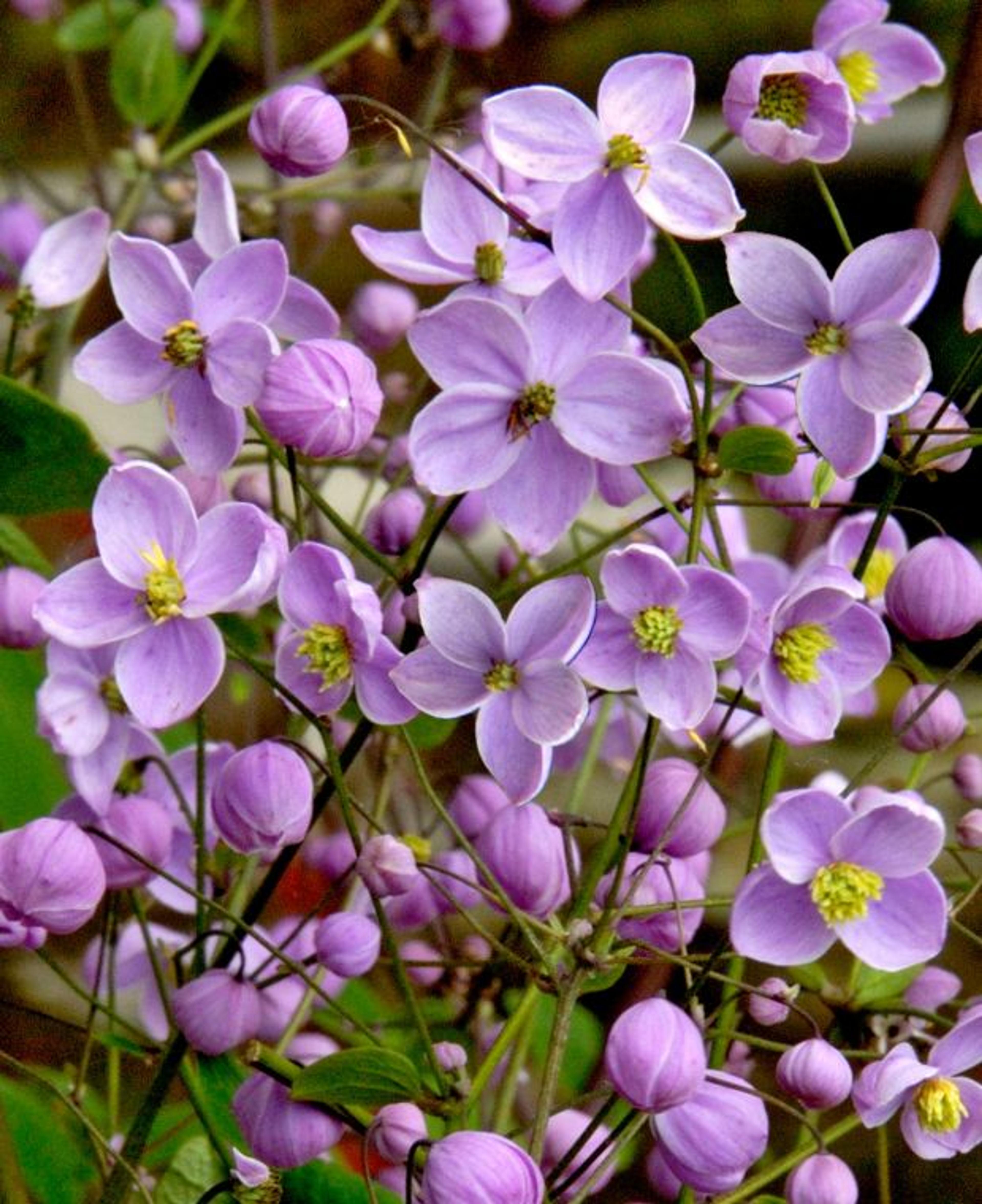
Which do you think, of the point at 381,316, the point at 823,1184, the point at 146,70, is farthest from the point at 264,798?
the point at 146,70

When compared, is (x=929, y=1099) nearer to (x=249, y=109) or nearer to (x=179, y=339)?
(x=179, y=339)

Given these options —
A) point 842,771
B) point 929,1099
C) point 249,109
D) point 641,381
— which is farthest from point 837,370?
point 842,771

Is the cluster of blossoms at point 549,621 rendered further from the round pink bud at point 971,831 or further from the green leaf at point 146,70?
the green leaf at point 146,70

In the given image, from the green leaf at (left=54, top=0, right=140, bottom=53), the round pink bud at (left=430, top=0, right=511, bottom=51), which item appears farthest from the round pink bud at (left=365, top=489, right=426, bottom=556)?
the green leaf at (left=54, top=0, right=140, bottom=53)

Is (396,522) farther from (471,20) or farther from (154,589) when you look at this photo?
(471,20)

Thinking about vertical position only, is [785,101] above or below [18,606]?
above

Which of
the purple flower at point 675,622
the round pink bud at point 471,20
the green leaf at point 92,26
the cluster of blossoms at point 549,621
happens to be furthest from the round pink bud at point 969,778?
the green leaf at point 92,26

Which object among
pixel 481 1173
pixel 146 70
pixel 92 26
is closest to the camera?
pixel 481 1173
